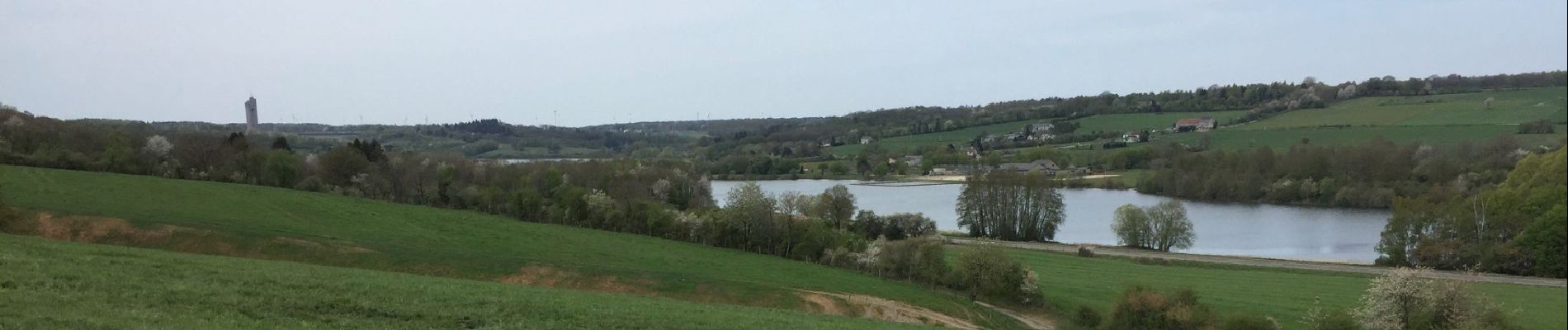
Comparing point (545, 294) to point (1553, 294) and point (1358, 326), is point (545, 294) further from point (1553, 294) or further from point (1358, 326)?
point (1553, 294)

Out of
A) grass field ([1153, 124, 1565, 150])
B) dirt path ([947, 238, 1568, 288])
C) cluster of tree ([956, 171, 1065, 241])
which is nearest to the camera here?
dirt path ([947, 238, 1568, 288])

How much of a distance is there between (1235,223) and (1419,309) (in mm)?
52378

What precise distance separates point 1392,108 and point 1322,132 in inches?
399

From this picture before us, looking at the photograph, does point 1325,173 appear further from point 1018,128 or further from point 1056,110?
point 1056,110

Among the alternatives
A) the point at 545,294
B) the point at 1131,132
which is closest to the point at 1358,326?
the point at 545,294

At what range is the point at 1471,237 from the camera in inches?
1874

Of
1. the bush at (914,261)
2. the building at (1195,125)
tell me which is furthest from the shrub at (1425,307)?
the building at (1195,125)

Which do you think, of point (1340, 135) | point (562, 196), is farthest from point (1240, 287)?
point (1340, 135)

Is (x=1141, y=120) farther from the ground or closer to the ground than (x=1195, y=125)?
farther from the ground

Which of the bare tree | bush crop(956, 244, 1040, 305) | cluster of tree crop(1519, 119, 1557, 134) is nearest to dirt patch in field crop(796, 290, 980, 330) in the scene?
bush crop(956, 244, 1040, 305)

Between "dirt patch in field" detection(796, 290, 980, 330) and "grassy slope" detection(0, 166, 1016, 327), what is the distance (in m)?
0.86

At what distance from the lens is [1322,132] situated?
9919 cm

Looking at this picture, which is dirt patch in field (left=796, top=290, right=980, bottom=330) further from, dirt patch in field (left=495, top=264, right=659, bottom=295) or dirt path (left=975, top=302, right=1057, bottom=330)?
dirt patch in field (left=495, top=264, right=659, bottom=295)

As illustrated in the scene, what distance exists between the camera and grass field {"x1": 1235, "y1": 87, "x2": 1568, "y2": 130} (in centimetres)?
6862
